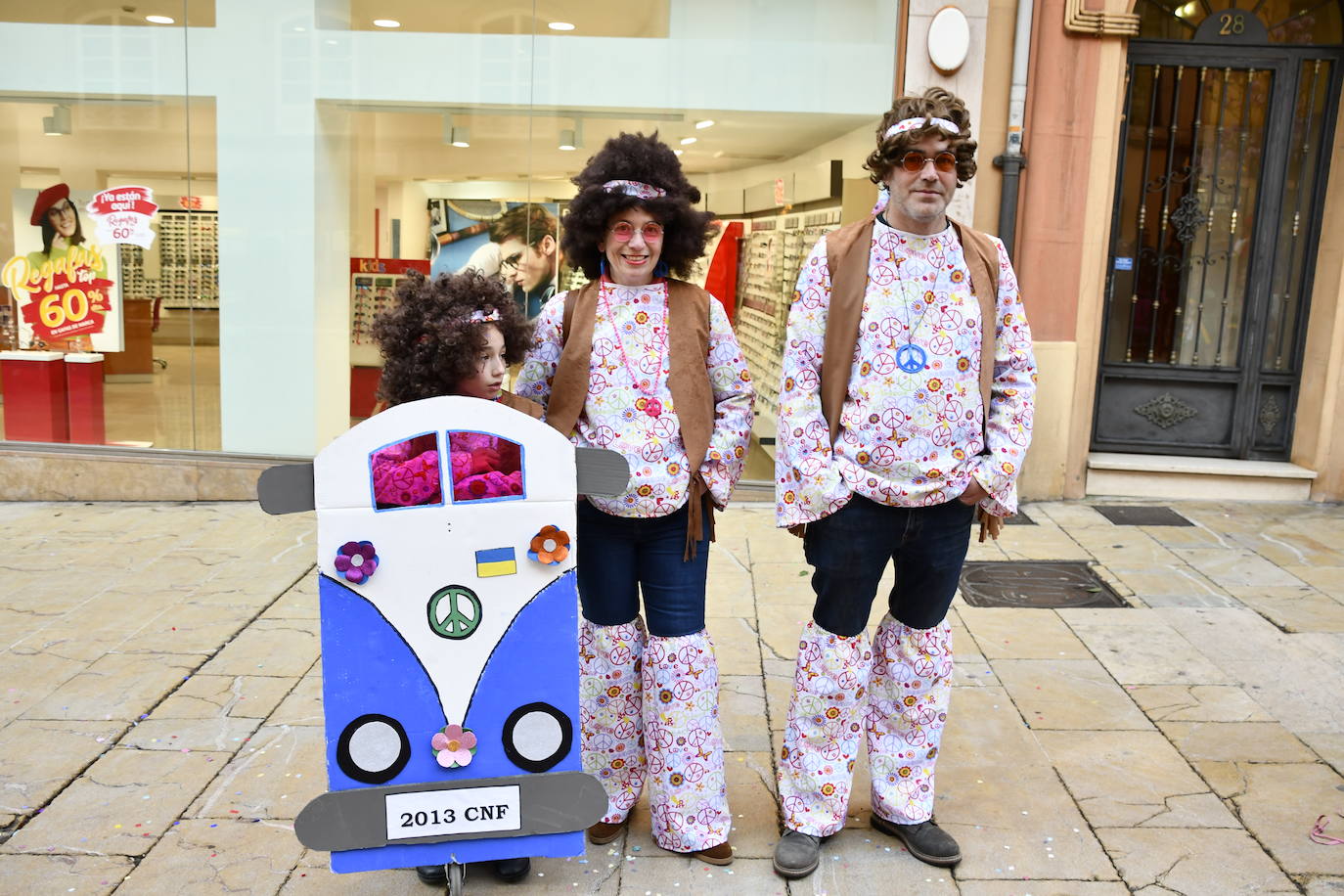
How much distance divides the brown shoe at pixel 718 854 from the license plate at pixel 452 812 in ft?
1.98

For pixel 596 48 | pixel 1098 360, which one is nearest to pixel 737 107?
pixel 596 48

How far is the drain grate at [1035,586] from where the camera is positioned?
521 centimetres

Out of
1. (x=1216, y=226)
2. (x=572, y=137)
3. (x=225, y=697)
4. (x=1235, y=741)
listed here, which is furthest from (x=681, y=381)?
(x=1216, y=226)

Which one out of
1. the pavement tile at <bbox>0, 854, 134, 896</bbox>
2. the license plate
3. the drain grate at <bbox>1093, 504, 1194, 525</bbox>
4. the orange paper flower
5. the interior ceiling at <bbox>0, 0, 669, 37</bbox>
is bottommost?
the pavement tile at <bbox>0, 854, 134, 896</bbox>

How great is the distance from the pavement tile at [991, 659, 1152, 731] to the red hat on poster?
612 cm

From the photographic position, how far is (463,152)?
22.7 feet

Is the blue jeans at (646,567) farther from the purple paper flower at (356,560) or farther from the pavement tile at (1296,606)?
the pavement tile at (1296,606)

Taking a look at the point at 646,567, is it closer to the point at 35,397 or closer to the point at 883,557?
the point at 883,557

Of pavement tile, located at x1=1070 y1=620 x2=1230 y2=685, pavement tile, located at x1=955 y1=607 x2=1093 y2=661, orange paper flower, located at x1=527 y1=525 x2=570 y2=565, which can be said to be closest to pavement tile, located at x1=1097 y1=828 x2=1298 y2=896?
pavement tile, located at x1=1070 y1=620 x2=1230 y2=685

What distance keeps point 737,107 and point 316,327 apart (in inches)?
114

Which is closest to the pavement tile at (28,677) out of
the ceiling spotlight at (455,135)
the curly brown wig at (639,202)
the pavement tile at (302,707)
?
the pavement tile at (302,707)

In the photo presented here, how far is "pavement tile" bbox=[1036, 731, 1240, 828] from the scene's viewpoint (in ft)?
10.7

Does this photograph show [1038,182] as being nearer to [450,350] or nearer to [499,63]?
[499,63]

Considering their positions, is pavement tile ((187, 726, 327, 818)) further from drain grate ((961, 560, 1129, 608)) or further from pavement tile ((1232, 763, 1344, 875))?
drain grate ((961, 560, 1129, 608))
